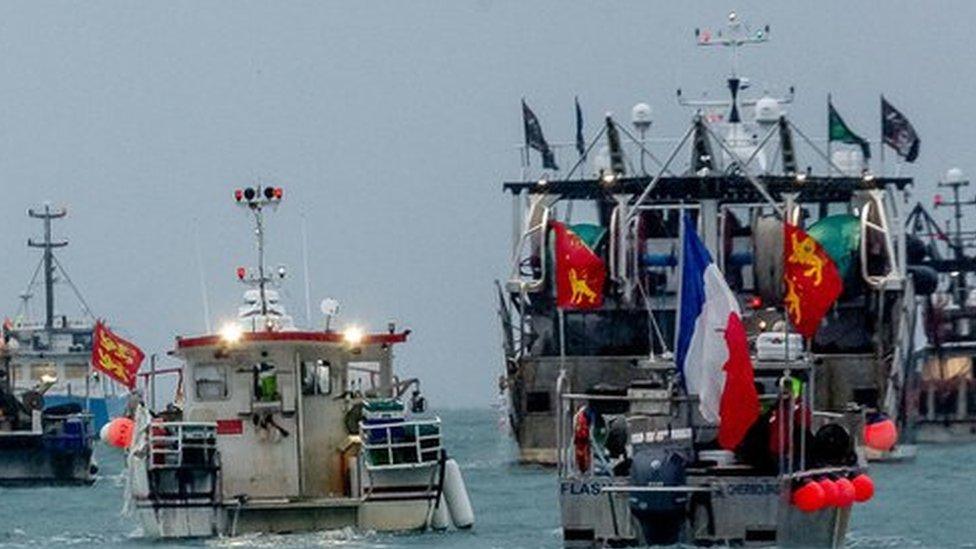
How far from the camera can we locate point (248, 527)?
2323 inches

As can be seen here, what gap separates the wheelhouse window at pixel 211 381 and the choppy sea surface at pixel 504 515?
266 centimetres

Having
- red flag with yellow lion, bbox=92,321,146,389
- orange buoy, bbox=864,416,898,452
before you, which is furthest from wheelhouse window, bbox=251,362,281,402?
red flag with yellow lion, bbox=92,321,146,389

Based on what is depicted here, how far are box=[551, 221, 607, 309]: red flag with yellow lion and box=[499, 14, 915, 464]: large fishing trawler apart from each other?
824 mm

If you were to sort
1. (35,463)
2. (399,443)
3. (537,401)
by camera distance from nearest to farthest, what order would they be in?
(399,443) < (35,463) < (537,401)

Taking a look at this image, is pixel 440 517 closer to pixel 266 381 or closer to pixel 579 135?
pixel 266 381

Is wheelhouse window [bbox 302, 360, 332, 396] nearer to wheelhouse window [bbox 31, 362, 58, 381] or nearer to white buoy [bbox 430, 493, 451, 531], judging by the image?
white buoy [bbox 430, 493, 451, 531]

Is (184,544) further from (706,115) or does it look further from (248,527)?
(706,115)

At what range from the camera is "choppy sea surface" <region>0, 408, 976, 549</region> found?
5912 cm

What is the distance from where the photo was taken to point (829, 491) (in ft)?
171

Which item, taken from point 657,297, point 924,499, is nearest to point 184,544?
point 924,499

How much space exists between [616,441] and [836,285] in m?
4.37

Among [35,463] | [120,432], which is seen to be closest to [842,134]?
[35,463]

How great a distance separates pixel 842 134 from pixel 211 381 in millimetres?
53448

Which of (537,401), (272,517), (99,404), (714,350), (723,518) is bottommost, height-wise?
(723,518)
